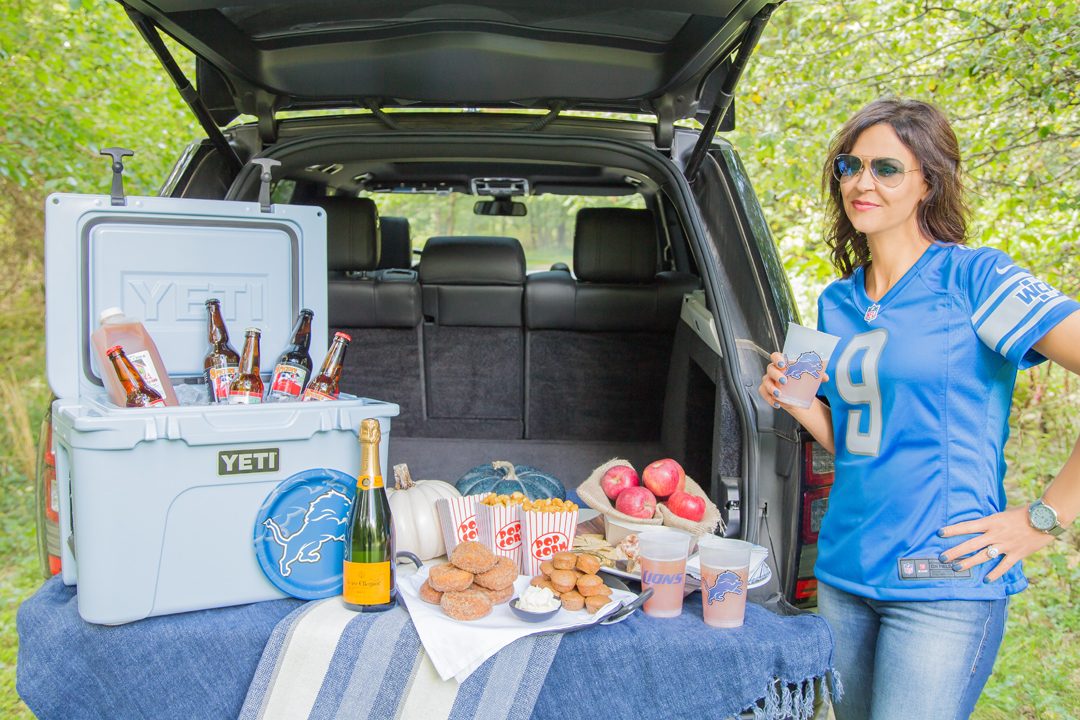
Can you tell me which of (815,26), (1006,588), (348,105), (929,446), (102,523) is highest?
(815,26)

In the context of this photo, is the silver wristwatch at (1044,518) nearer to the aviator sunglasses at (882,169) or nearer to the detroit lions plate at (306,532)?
the aviator sunglasses at (882,169)

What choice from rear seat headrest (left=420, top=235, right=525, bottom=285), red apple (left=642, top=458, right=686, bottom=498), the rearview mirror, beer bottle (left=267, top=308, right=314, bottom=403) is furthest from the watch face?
the rearview mirror

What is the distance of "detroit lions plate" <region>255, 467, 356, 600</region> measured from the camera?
1.63 metres

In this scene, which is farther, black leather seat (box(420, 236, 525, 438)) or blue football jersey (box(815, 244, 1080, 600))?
black leather seat (box(420, 236, 525, 438))

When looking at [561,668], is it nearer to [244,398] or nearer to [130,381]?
[244,398]

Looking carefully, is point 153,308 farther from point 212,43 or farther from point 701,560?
point 701,560

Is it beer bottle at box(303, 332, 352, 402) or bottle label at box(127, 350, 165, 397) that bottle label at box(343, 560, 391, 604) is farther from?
bottle label at box(127, 350, 165, 397)

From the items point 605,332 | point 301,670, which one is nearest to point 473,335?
point 605,332

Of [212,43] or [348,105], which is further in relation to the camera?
[348,105]

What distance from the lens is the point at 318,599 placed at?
167cm

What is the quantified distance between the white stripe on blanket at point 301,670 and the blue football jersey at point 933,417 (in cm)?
93

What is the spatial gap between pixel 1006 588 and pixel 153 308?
1.83m

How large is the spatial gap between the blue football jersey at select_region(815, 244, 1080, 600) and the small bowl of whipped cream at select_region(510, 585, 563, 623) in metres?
0.54

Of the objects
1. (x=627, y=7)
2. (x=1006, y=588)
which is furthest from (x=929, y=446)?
(x=627, y=7)
